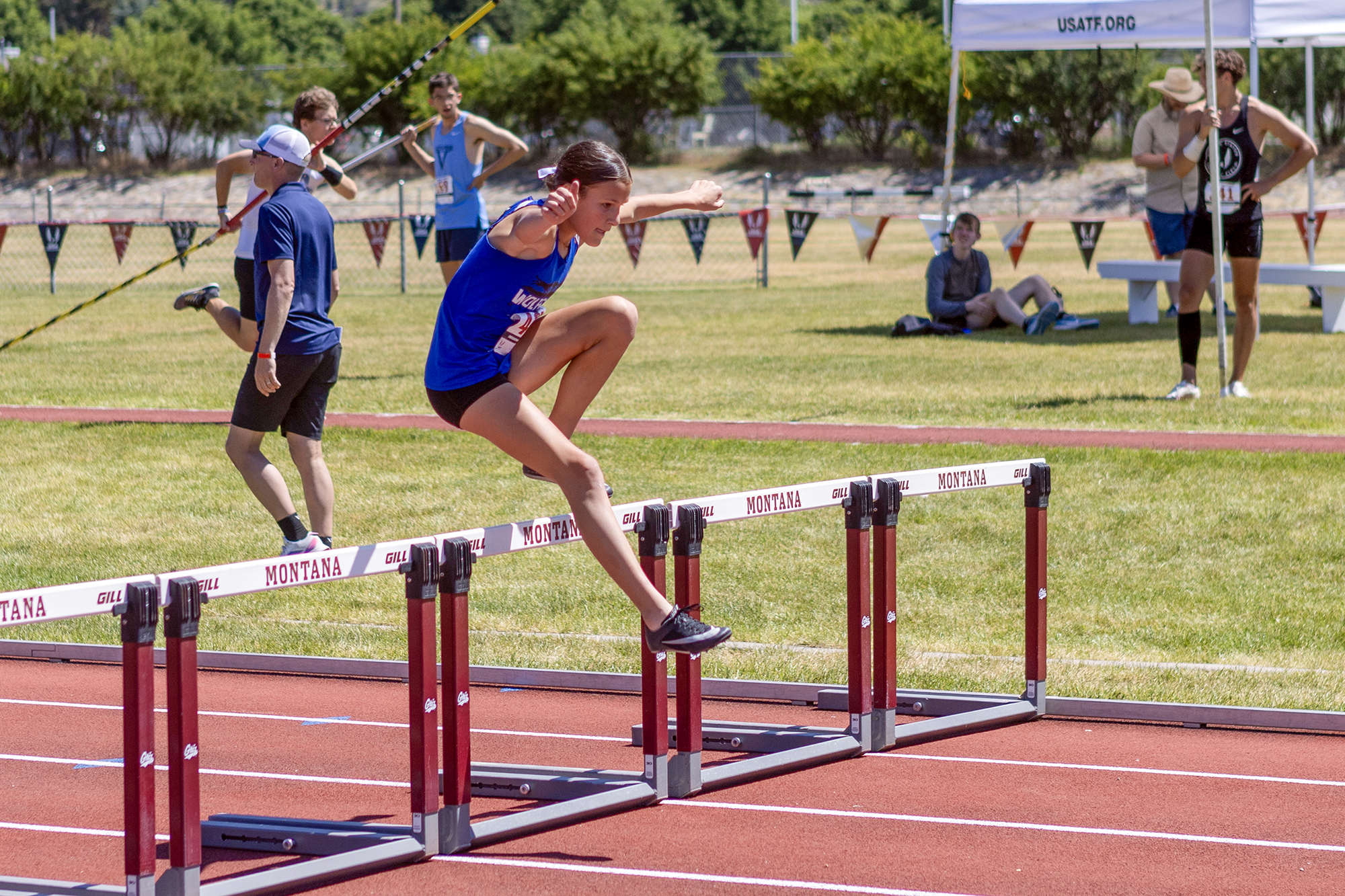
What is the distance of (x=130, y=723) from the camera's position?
3.86 m

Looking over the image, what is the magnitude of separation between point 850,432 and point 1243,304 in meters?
3.05

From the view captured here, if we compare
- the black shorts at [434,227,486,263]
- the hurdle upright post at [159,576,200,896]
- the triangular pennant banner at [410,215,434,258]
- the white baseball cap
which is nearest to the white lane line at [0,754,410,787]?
the hurdle upright post at [159,576,200,896]

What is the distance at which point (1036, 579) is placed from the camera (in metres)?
6.02

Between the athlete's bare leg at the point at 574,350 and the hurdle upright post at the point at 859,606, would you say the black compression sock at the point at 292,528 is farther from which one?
the hurdle upright post at the point at 859,606

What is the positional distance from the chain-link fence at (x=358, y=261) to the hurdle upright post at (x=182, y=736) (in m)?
16.4

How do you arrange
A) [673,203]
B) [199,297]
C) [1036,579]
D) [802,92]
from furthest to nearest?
1. [802,92]
2. [199,297]
3. [1036,579]
4. [673,203]

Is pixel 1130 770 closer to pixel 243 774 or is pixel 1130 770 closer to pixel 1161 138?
pixel 243 774

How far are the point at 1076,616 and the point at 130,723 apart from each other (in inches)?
187

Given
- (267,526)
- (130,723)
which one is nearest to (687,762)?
(130,723)

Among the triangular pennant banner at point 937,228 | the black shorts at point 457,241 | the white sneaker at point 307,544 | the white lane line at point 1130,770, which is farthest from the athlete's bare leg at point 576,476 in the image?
the triangular pennant banner at point 937,228

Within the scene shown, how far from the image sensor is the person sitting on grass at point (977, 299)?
55.2 feet

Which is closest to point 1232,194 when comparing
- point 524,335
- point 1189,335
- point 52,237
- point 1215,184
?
point 1215,184

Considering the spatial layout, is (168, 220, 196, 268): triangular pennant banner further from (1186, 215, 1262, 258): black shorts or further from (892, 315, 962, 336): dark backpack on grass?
(1186, 215, 1262, 258): black shorts

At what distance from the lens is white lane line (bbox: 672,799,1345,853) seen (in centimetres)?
472
